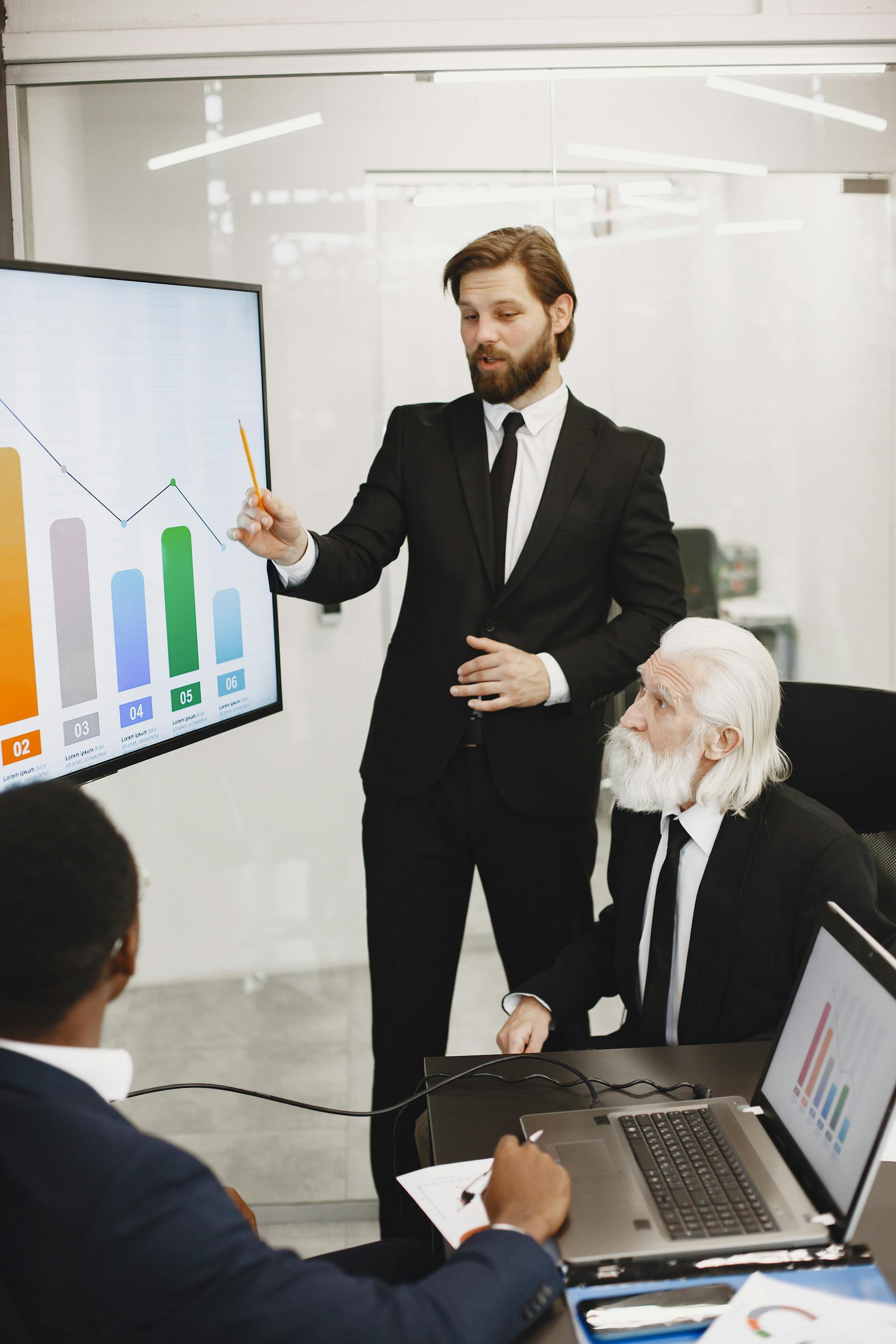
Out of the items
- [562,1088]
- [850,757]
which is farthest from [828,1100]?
[850,757]

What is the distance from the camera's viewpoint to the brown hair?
87.2 inches

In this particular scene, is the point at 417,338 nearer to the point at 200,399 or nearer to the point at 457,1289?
the point at 200,399

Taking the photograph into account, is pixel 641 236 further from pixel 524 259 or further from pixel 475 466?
pixel 475 466

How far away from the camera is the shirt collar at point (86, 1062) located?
0.87m

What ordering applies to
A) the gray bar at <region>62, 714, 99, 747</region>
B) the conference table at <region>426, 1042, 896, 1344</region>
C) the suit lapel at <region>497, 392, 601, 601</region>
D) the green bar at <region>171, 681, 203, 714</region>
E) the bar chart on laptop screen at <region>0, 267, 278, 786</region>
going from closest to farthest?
the conference table at <region>426, 1042, 896, 1344</region>, the bar chart on laptop screen at <region>0, 267, 278, 786</region>, the gray bar at <region>62, 714, 99, 747</region>, the green bar at <region>171, 681, 203, 714</region>, the suit lapel at <region>497, 392, 601, 601</region>

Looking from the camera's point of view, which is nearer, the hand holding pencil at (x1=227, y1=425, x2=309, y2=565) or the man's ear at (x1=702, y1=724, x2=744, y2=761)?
the man's ear at (x1=702, y1=724, x2=744, y2=761)

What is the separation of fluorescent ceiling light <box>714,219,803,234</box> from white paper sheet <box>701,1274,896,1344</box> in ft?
7.78

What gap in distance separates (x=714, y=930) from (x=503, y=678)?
2.08 feet

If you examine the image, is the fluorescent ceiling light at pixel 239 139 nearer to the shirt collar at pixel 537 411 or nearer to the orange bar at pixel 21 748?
the shirt collar at pixel 537 411

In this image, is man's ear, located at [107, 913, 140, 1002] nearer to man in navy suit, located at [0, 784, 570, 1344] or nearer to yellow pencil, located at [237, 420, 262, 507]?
man in navy suit, located at [0, 784, 570, 1344]

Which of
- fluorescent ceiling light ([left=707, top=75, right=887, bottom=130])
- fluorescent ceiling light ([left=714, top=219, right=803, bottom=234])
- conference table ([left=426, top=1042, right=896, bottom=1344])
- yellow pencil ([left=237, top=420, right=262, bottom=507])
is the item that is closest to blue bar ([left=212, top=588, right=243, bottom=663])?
yellow pencil ([left=237, top=420, right=262, bottom=507])

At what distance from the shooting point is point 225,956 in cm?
299

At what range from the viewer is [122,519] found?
6.31 ft

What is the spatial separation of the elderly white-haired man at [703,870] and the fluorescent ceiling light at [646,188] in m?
1.35
